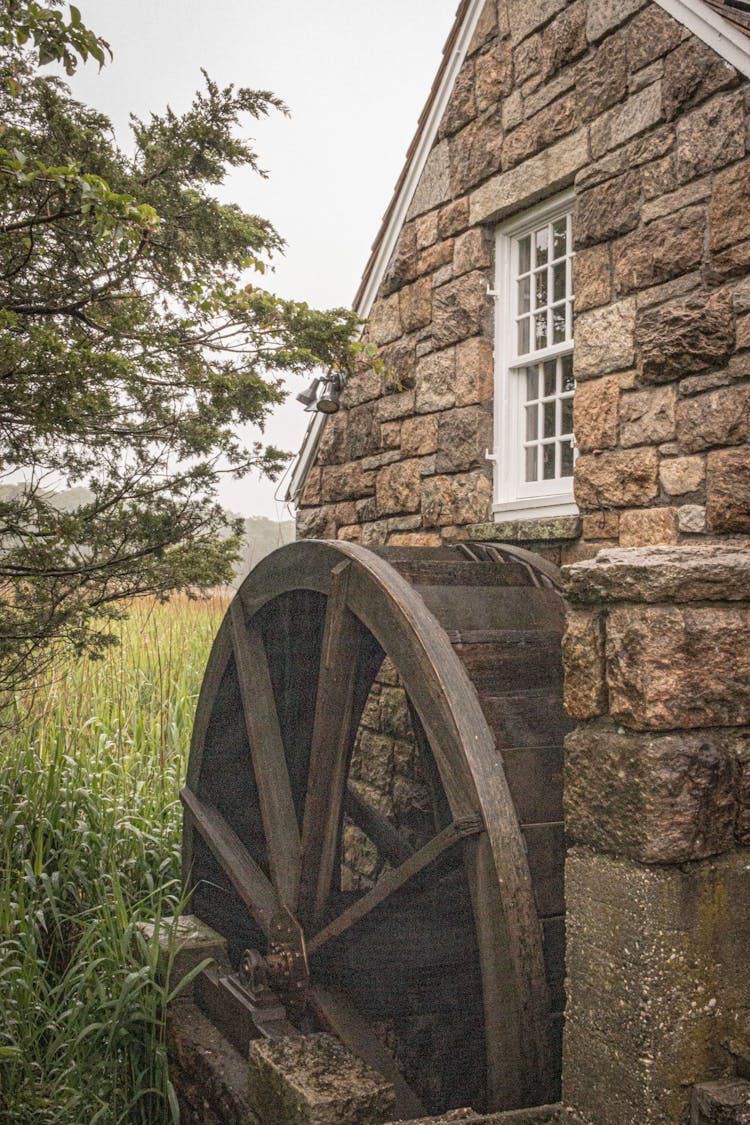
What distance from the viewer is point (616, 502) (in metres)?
3.82

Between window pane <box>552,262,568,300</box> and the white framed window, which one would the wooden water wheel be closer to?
the white framed window

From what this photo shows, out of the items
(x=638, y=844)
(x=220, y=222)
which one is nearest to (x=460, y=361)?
(x=220, y=222)

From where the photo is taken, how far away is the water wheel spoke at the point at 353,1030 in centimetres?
338

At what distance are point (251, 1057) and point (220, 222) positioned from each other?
3487mm

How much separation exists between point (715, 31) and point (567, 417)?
5.31 ft

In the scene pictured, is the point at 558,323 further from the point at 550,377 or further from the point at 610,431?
the point at 610,431

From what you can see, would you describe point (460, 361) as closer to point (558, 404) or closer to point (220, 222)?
point (558, 404)

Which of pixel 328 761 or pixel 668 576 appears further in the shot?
pixel 328 761

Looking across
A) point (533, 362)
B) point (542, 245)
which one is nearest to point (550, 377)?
point (533, 362)

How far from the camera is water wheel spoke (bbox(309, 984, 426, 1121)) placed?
11.1ft

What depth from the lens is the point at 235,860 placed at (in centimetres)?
421

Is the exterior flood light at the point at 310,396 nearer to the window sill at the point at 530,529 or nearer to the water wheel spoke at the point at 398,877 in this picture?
the window sill at the point at 530,529

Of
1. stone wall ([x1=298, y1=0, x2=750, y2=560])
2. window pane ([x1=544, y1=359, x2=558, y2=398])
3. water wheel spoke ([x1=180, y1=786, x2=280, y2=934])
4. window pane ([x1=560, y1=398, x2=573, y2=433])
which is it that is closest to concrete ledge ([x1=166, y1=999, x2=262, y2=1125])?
water wheel spoke ([x1=180, y1=786, x2=280, y2=934])

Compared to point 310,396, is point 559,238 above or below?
above
